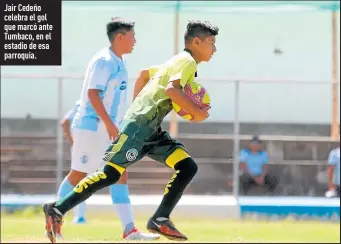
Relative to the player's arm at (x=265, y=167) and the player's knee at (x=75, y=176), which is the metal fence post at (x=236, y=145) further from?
the player's knee at (x=75, y=176)

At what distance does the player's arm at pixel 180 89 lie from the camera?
6449mm

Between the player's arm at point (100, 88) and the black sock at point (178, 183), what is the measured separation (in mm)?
937

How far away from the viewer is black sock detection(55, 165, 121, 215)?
675 centimetres

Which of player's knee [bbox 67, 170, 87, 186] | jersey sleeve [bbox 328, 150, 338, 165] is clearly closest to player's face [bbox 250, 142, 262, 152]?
jersey sleeve [bbox 328, 150, 338, 165]

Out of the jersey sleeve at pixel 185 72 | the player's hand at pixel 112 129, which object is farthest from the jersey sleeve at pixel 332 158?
the jersey sleeve at pixel 185 72

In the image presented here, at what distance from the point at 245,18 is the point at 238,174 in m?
1.94

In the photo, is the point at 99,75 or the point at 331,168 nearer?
the point at 99,75

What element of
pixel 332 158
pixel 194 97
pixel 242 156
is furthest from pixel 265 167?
pixel 194 97

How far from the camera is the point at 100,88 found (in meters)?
7.74

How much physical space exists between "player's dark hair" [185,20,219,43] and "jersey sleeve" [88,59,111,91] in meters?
1.15

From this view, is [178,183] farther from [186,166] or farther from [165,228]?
[165,228]

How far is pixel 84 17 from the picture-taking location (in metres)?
13.5

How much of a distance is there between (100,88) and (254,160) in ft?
22.2

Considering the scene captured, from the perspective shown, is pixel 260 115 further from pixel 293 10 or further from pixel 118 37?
pixel 118 37
